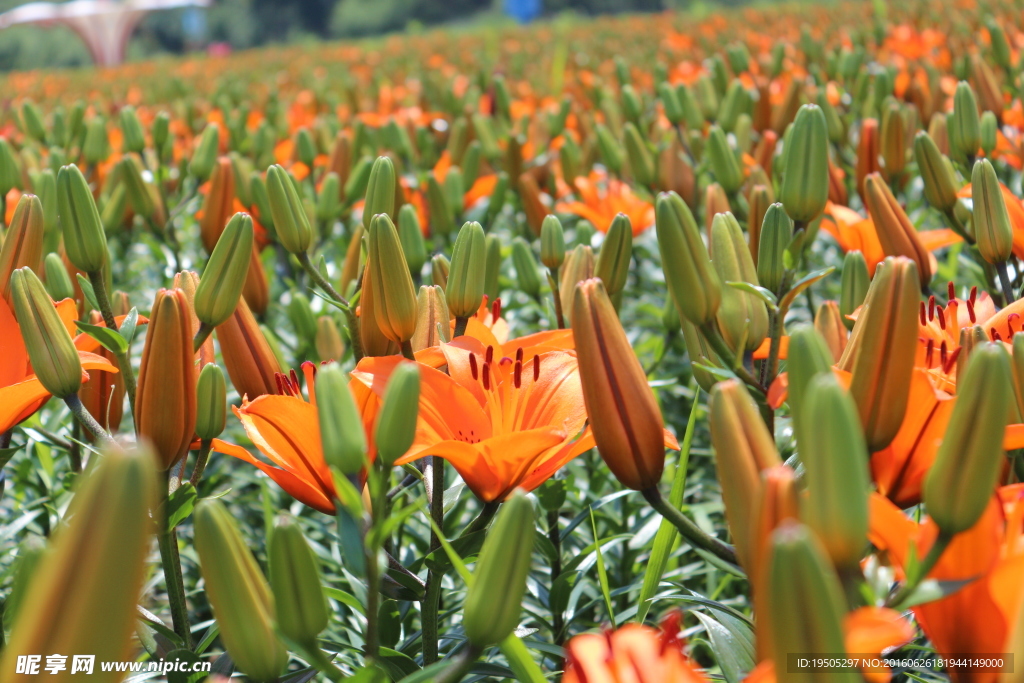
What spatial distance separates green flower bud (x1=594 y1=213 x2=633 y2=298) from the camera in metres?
0.82

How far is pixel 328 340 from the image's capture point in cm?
100

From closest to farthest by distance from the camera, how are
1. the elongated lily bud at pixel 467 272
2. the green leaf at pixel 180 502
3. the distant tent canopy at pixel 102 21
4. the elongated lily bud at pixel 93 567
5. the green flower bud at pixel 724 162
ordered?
the elongated lily bud at pixel 93 567, the green leaf at pixel 180 502, the elongated lily bud at pixel 467 272, the green flower bud at pixel 724 162, the distant tent canopy at pixel 102 21

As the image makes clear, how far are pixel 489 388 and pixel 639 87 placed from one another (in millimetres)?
2715

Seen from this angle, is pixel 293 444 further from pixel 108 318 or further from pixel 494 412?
pixel 108 318

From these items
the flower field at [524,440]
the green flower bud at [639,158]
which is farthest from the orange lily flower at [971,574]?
the green flower bud at [639,158]

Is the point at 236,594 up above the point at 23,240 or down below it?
below

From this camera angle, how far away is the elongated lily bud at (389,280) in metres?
0.66

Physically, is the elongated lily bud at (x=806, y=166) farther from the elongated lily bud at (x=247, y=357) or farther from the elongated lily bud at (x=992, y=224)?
the elongated lily bud at (x=247, y=357)

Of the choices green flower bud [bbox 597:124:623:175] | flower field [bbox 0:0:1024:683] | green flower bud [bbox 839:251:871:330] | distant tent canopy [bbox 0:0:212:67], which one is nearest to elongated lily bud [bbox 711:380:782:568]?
flower field [bbox 0:0:1024:683]

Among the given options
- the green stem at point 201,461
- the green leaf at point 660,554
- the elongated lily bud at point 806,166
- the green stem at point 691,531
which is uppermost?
the elongated lily bud at point 806,166

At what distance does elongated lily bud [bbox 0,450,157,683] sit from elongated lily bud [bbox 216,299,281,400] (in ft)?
1.40

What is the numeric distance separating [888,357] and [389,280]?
344mm

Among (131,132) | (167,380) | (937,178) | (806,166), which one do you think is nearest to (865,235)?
(937,178)

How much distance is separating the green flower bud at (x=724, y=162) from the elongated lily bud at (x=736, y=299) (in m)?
0.59
